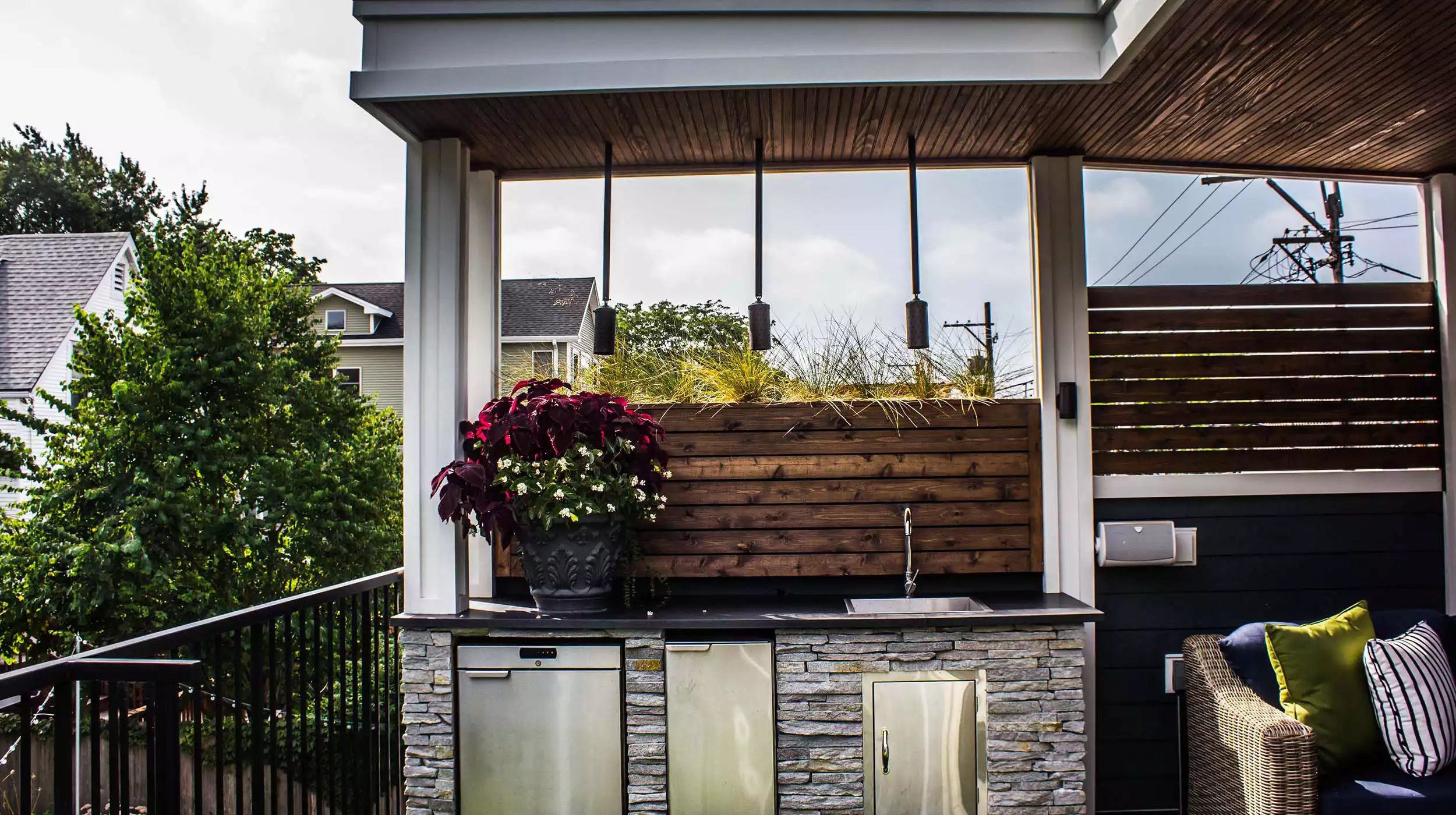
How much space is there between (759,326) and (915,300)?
1.99 ft

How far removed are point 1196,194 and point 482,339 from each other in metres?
3.05

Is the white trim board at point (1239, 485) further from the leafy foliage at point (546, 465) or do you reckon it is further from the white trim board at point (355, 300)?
the white trim board at point (355, 300)

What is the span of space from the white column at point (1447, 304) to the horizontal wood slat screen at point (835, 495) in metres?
1.73

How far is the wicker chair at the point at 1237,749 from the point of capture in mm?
2377

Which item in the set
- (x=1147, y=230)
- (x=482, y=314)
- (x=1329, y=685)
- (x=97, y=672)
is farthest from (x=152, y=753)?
(x=1147, y=230)

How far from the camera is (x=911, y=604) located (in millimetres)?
3113

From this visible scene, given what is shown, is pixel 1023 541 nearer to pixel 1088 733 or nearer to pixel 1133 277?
pixel 1088 733

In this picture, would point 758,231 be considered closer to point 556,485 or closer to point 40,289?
point 556,485

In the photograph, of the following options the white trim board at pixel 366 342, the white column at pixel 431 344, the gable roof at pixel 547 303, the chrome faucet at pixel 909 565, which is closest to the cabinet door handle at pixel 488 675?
the white column at pixel 431 344

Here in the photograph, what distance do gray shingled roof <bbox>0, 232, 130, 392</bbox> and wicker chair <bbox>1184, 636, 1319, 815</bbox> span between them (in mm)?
14751

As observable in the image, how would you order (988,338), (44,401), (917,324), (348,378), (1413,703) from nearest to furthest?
(1413,703) → (917,324) → (988,338) → (44,401) → (348,378)

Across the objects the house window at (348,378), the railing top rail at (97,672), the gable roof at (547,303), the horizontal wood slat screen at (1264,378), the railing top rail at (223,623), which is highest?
the house window at (348,378)

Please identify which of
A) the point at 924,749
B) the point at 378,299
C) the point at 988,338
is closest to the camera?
the point at 924,749

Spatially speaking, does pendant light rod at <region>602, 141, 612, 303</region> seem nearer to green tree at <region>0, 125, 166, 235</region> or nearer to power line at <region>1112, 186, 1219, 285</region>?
power line at <region>1112, 186, 1219, 285</region>
